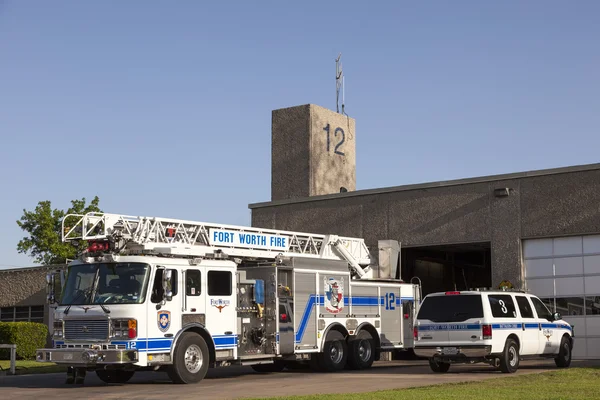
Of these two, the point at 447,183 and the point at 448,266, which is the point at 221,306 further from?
the point at 448,266

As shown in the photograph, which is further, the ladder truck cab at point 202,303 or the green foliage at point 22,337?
the green foliage at point 22,337

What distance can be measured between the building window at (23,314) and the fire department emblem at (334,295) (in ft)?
62.8

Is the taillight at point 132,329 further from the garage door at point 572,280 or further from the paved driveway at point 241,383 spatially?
the garage door at point 572,280

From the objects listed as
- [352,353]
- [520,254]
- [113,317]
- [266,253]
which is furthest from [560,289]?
[113,317]

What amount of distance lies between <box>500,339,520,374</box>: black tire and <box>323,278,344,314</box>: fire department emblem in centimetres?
449

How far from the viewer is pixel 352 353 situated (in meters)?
22.7

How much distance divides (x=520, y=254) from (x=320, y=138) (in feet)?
36.1

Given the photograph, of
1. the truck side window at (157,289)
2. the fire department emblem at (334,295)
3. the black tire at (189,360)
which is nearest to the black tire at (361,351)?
Answer: the fire department emblem at (334,295)

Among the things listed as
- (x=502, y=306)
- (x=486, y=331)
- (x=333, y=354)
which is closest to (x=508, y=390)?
(x=486, y=331)

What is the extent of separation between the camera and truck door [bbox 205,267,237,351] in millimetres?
18812

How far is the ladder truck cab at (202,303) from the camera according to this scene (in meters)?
17.4

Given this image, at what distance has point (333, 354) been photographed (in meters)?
22.3

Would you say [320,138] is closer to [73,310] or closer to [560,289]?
[560,289]

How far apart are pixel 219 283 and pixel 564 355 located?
903cm
